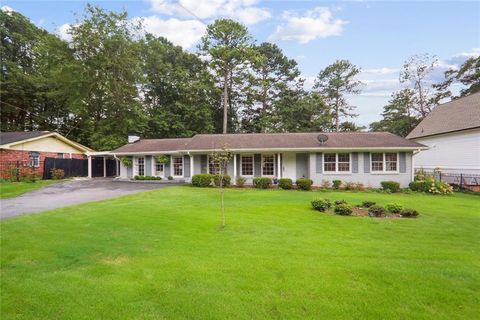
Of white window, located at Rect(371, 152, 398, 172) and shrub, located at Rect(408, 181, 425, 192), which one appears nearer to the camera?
shrub, located at Rect(408, 181, 425, 192)

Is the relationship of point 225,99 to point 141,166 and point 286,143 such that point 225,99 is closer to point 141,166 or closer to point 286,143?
point 141,166

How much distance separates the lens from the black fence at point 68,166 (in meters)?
22.9

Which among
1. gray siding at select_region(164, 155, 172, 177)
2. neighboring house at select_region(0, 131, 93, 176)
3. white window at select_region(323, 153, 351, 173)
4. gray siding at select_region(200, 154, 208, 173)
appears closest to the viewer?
white window at select_region(323, 153, 351, 173)

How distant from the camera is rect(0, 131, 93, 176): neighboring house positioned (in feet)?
69.4

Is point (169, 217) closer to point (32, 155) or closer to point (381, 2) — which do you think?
point (381, 2)

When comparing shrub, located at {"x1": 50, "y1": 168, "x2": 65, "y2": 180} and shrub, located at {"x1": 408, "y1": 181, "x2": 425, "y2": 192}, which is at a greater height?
shrub, located at {"x1": 50, "y1": 168, "x2": 65, "y2": 180}

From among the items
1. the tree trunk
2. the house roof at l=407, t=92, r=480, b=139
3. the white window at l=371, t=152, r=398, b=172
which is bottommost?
the white window at l=371, t=152, r=398, b=172

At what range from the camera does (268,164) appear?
19.7 metres

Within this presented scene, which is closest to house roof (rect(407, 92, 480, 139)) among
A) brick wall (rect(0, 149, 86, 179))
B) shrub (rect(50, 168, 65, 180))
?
shrub (rect(50, 168, 65, 180))

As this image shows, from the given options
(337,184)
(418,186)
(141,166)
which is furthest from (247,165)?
Result: (418,186)

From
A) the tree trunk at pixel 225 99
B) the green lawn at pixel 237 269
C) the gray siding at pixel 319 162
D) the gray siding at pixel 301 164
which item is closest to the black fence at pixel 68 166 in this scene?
the tree trunk at pixel 225 99

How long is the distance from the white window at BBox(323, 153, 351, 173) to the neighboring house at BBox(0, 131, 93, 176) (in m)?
21.7

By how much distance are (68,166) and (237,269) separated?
24.8 metres

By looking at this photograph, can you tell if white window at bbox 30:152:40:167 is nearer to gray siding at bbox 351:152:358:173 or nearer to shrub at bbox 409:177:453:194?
gray siding at bbox 351:152:358:173
